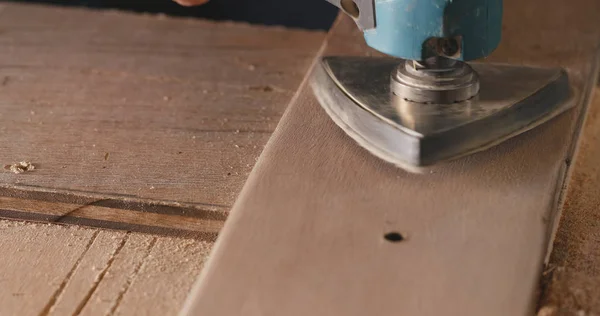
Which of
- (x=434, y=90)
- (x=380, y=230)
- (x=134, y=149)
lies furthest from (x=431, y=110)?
(x=134, y=149)

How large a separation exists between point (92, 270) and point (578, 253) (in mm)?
536

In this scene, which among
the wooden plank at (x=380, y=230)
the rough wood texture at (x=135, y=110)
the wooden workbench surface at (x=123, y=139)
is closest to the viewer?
the wooden plank at (x=380, y=230)

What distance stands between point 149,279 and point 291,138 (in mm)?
259

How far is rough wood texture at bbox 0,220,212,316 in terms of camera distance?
28.6 inches

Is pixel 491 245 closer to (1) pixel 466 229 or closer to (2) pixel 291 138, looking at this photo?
(1) pixel 466 229

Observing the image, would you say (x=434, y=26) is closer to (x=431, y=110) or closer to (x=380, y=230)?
(x=431, y=110)

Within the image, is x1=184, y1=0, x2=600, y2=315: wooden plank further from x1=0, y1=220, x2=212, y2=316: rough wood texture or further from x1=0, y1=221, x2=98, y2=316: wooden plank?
x1=0, y1=221, x2=98, y2=316: wooden plank

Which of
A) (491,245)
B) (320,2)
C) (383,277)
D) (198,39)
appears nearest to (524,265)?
(491,245)

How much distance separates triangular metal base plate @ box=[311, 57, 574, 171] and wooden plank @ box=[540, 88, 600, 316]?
10 cm

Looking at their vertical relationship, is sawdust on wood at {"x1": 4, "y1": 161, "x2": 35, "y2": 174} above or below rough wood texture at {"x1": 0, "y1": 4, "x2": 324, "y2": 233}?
above

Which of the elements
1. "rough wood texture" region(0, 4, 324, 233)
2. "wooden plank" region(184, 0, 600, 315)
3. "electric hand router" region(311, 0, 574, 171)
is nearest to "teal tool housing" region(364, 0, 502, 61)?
"electric hand router" region(311, 0, 574, 171)

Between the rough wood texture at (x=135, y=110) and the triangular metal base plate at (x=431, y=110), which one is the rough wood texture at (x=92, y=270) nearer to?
the rough wood texture at (x=135, y=110)

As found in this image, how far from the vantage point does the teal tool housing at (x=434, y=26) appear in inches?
31.5

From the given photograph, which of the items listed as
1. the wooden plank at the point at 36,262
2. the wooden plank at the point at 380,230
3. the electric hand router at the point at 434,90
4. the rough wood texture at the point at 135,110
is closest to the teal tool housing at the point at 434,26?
the electric hand router at the point at 434,90
